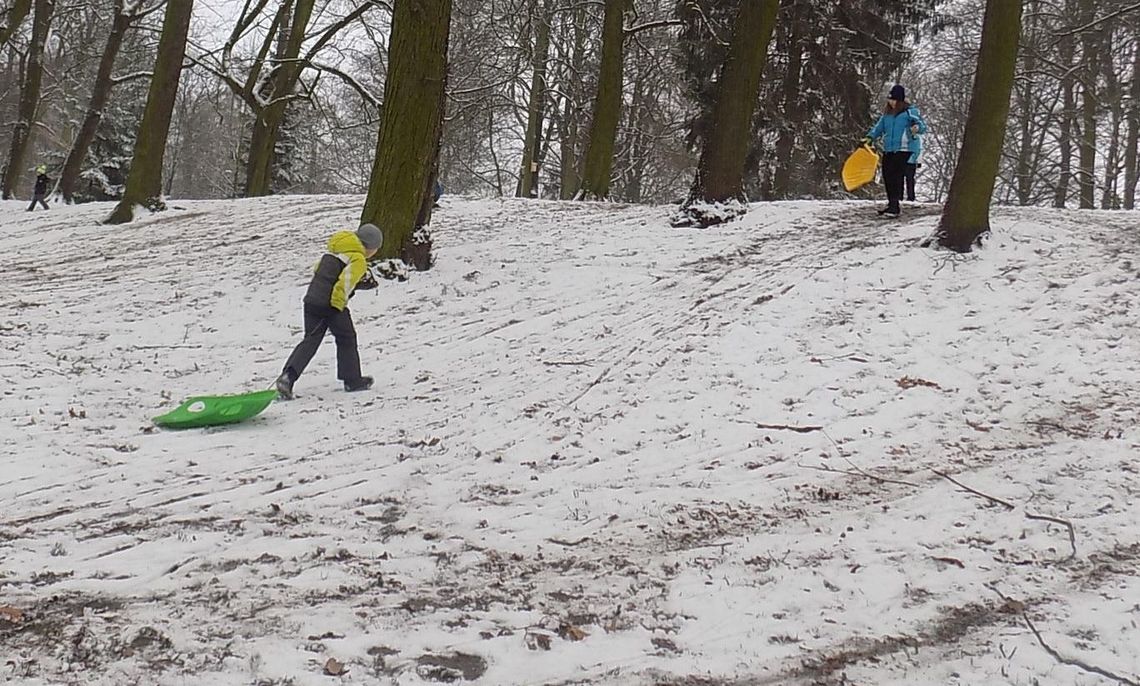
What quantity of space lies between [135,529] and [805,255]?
7.43 m

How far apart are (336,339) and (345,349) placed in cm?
11

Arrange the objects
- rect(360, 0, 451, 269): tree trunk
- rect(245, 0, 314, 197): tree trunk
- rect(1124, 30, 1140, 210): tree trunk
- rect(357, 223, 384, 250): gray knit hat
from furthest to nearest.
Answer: rect(245, 0, 314, 197): tree trunk
rect(1124, 30, 1140, 210): tree trunk
rect(360, 0, 451, 269): tree trunk
rect(357, 223, 384, 250): gray knit hat

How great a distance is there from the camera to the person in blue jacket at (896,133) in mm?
10461

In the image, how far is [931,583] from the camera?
3664 millimetres

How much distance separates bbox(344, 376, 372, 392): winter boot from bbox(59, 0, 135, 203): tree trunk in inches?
584

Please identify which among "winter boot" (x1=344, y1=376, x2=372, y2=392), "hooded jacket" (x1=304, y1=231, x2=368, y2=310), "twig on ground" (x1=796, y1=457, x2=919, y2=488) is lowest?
"twig on ground" (x1=796, y1=457, x2=919, y2=488)

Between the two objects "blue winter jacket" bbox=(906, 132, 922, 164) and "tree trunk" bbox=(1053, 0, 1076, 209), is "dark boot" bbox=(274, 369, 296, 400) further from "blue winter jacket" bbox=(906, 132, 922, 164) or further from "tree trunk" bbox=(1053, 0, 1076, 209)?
"tree trunk" bbox=(1053, 0, 1076, 209)

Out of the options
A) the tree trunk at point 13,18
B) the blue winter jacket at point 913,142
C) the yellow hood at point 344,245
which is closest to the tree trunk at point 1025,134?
the blue winter jacket at point 913,142

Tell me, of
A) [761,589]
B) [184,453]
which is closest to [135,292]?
[184,453]

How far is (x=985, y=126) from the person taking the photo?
828 centimetres

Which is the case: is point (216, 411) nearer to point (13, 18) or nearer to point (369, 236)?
point (369, 236)

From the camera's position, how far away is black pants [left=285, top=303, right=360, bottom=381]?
21.8ft

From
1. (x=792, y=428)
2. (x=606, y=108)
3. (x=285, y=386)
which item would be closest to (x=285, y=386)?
(x=285, y=386)

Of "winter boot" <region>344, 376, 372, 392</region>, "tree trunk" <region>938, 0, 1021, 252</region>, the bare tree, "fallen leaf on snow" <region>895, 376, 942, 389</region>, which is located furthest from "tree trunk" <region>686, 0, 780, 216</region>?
"winter boot" <region>344, 376, 372, 392</region>
